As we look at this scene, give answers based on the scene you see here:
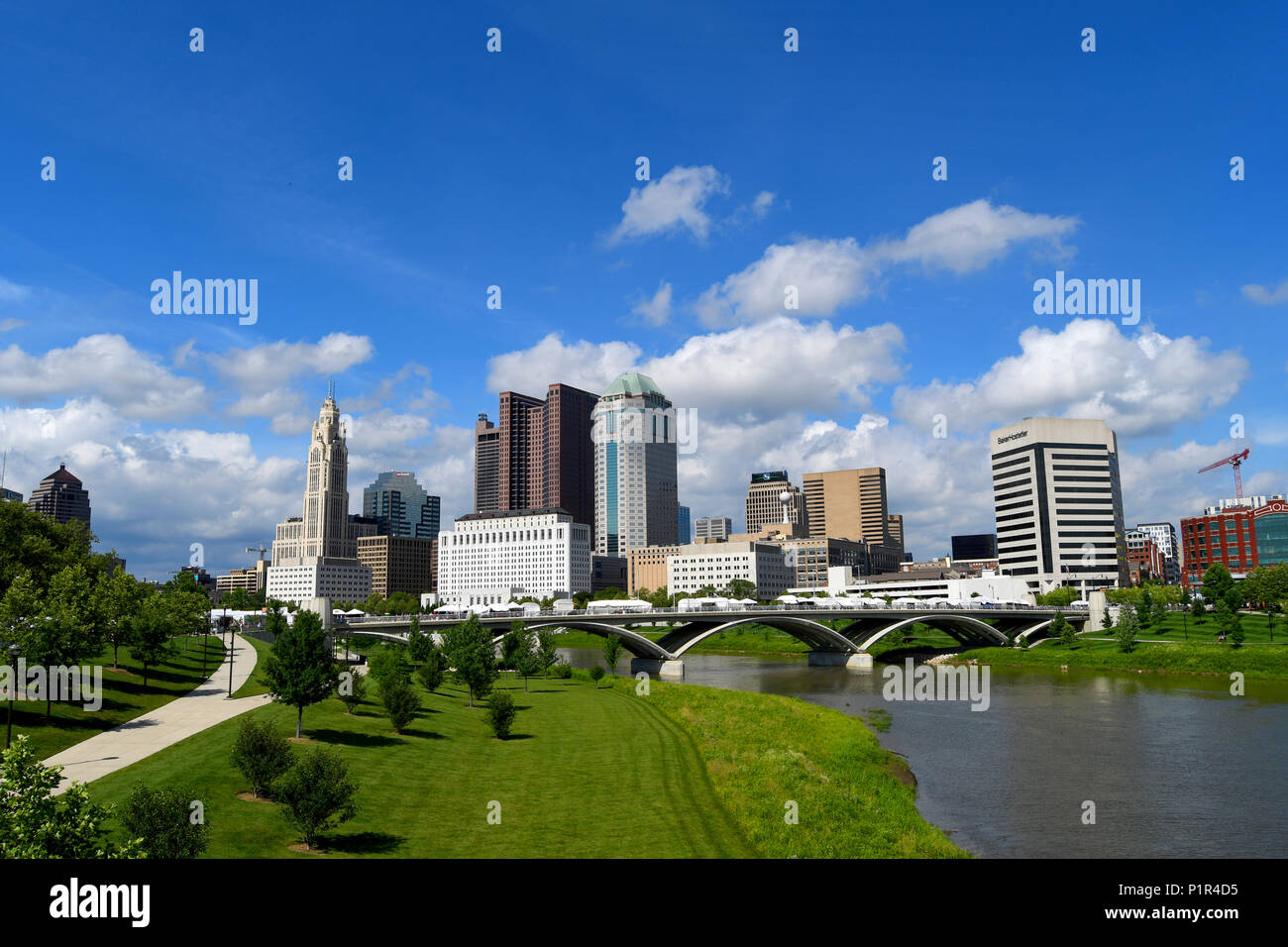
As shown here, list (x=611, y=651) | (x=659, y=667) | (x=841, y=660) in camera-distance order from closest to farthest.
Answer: (x=611, y=651) → (x=659, y=667) → (x=841, y=660)

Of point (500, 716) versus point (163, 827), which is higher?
point (163, 827)

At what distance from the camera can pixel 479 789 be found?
105 ft

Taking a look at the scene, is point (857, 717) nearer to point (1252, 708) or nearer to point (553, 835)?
point (1252, 708)

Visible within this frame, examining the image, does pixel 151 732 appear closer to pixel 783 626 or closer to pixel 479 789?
pixel 479 789

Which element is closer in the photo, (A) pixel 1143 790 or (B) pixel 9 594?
(A) pixel 1143 790

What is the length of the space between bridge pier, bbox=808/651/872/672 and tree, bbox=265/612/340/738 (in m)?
83.4

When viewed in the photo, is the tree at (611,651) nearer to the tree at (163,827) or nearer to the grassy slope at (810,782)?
the grassy slope at (810,782)

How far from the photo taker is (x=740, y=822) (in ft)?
94.6

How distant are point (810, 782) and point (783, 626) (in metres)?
79.3

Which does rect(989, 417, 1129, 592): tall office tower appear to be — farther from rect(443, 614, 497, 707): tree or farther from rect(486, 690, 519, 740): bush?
rect(486, 690, 519, 740): bush

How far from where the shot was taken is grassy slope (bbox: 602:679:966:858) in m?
27.8

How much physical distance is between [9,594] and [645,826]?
1509 inches

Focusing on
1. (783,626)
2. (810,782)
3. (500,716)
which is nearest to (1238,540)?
(783,626)
